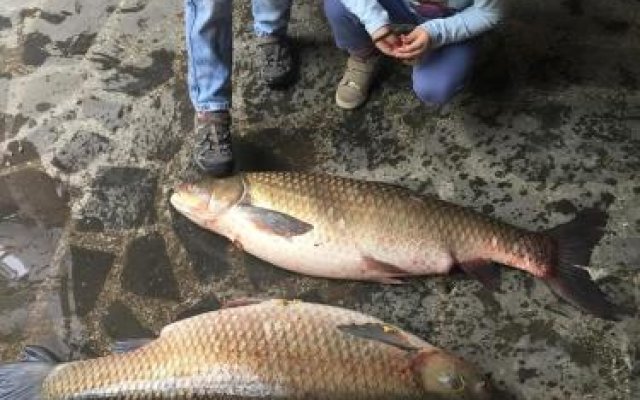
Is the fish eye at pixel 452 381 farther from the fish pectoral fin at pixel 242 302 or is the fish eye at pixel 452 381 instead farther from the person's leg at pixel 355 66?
the person's leg at pixel 355 66

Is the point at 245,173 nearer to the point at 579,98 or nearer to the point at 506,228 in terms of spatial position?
the point at 506,228

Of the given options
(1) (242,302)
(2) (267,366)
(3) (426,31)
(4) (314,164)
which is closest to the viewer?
(2) (267,366)

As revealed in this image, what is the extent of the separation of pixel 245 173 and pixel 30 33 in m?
1.72

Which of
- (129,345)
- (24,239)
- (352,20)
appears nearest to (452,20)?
(352,20)

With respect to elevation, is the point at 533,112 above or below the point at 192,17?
below

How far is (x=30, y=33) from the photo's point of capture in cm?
422

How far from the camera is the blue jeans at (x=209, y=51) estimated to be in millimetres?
3213

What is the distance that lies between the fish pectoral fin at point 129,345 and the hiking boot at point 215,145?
82 cm

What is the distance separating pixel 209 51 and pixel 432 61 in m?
0.89

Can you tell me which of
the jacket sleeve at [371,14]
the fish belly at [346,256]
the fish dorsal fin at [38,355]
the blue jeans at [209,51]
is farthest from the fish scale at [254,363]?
the jacket sleeve at [371,14]

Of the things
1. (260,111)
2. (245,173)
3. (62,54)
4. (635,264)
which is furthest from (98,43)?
(635,264)

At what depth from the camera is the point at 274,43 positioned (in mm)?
3789

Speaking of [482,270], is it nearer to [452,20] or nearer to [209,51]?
[452,20]

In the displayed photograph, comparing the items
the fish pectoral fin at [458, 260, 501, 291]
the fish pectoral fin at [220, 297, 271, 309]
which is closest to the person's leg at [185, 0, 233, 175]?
the fish pectoral fin at [220, 297, 271, 309]
